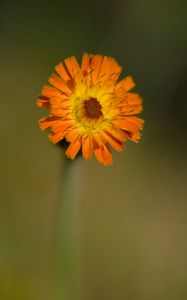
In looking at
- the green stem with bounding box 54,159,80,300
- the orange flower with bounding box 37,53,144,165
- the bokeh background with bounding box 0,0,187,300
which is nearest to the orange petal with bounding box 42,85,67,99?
the orange flower with bounding box 37,53,144,165

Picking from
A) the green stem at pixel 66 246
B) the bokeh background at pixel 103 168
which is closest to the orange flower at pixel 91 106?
the green stem at pixel 66 246

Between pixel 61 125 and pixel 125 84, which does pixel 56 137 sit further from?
pixel 125 84

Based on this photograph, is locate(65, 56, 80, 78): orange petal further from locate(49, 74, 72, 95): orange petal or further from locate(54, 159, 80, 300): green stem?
locate(54, 159, 80, 300): green stem

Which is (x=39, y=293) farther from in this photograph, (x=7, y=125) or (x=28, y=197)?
(x=7, y=125)

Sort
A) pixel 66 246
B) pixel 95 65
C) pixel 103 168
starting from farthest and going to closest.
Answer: pixel 103 168 < pixel 66 246 < pixel 95 65

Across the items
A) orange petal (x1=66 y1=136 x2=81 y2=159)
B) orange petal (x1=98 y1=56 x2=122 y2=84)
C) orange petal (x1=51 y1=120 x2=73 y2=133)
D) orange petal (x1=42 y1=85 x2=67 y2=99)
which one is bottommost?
orange petal (x1=66 y1=136 x2=81 y2=159)

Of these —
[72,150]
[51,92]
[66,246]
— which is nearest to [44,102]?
[51,92]

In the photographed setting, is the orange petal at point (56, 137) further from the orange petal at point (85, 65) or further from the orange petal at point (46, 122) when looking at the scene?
the orange petal at point (85, 65)
